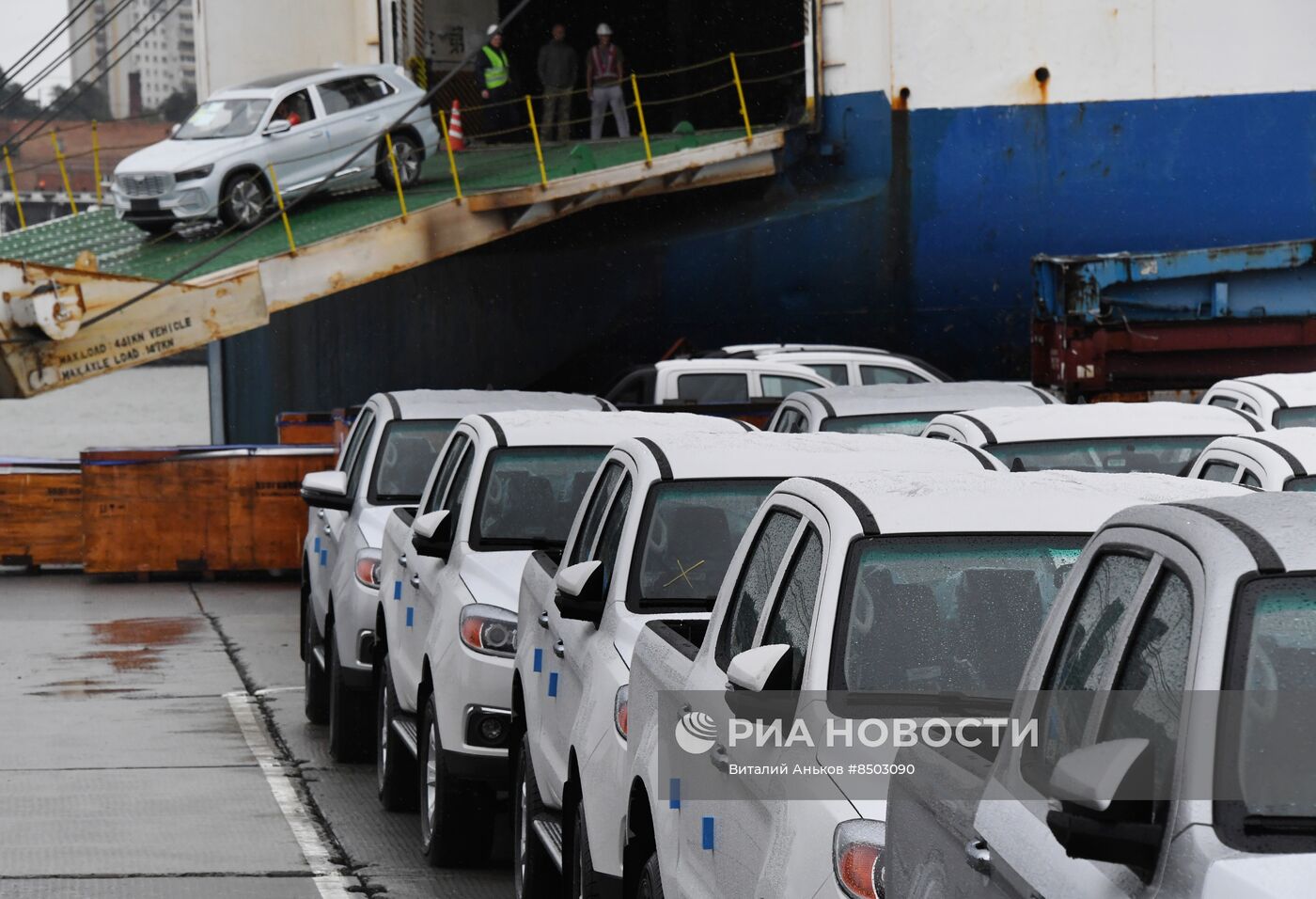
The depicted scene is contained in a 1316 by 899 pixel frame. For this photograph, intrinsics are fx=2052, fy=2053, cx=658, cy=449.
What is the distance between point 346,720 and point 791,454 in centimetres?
437

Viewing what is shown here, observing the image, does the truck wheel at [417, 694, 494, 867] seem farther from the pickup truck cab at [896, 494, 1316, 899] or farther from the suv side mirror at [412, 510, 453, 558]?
the pickup truck cab at [896, 494, 1316, 899]

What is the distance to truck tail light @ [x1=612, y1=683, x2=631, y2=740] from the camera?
5939mm

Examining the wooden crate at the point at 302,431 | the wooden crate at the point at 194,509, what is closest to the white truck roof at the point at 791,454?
the wooden crate at the point at 194,509

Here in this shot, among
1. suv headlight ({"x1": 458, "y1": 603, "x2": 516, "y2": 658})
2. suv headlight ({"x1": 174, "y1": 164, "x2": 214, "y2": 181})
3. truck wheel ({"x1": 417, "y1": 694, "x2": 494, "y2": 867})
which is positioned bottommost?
truck wheel ({"x1": 417, "y1": 694, "x2": 494, "y2": 867})

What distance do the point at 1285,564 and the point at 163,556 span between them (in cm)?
1767

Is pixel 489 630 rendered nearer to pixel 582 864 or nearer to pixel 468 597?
pixel 468 597

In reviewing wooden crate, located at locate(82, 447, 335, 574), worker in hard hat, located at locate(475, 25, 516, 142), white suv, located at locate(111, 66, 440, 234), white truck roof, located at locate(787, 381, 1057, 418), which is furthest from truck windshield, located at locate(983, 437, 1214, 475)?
worker in hard hat, located at locate(475, 25, 516, 142)

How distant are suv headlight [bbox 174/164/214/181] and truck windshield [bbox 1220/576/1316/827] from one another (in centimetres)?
2031

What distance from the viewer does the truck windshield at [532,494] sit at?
892cm

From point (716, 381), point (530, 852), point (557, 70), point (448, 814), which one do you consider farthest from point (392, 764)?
point (557, 70)

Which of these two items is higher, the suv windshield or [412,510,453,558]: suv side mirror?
the suv windshield

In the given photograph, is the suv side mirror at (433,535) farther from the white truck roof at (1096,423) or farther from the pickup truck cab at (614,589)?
the white truck roof at (1096,423)

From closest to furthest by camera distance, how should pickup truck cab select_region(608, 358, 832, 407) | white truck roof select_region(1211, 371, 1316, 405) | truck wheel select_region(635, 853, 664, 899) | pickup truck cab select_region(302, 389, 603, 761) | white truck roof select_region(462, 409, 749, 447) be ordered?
1. truck wheel select_region(635, 853, 664, 899)
2. white truck roof select_region(462, 409, 749, 447)
3. pickup truck cab select_region(302, 389, 603, 761)
4. white truck roof select_region(1211, 371, 1316, 405)
5. pickup truck cab select_region(608, 358, 832, 407)

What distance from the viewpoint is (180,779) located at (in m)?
10.3
